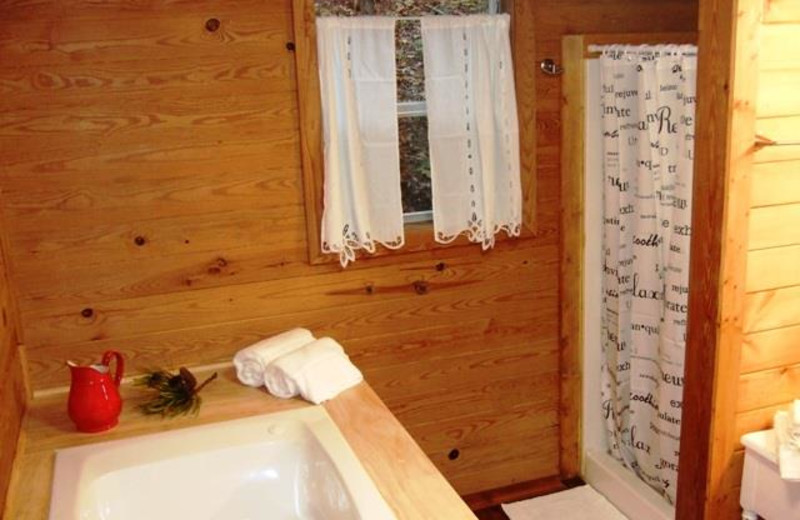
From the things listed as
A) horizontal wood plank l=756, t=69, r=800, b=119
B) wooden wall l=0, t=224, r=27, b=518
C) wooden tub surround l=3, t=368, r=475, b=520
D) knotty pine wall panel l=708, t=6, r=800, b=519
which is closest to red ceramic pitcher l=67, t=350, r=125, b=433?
wooden tub surround l=3, t=368, r=475, b=520

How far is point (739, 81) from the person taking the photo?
5.91 feet

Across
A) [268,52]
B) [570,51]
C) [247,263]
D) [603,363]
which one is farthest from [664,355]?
[268,52]

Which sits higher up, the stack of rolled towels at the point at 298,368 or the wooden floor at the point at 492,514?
the stack of rolled towels at the point at 298,368

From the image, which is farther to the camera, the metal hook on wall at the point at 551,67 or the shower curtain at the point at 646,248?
the metal hook on wall at the point at 551,67

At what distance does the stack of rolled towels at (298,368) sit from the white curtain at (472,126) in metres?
0.67

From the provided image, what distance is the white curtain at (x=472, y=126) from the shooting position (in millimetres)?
2559

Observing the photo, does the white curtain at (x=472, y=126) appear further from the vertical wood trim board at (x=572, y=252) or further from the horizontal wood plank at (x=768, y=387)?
the horizontal wood plank at (x=768, y=387)

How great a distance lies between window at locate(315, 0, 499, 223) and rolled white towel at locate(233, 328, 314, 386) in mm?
696

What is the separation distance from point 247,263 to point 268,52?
0.66 meters

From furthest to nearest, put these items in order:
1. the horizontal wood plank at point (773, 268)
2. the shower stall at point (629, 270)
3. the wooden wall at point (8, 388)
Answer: the shower stall at point (629, 270) → the horizontal wood plank at point (773, 268) → the wooden wall at point (8, 388)

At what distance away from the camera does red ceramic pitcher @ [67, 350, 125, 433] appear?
6.39ft

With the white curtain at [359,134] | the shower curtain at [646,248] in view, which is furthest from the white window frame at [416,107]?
the shower curtain at [646,248]

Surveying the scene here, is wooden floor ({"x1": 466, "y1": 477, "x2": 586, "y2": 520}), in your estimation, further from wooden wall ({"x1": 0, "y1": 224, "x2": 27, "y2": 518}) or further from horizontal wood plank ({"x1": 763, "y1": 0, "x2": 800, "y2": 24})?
horizontal wood plank ({"x1": 763, "y1": 0, "x2": 800, "y2": 24})

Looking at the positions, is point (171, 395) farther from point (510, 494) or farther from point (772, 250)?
point (772, 250)
